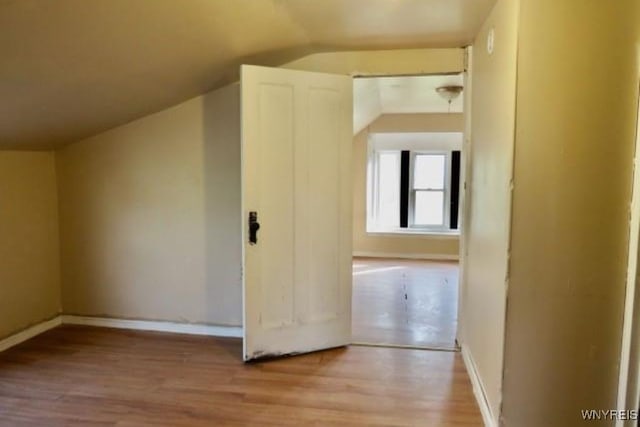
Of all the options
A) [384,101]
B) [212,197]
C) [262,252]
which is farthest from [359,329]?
[384,101]

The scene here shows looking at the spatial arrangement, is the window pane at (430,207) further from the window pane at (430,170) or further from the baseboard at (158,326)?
the baseboard at (158,326)

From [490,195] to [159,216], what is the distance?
7.88 feet

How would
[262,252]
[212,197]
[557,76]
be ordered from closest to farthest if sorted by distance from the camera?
[557,76], [262,252], [212,197]

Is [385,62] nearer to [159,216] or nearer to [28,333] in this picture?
[159,216]

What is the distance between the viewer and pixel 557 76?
1819 mm

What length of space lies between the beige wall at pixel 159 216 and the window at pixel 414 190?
3.69 meters

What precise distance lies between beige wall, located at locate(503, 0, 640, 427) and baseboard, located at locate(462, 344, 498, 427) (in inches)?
10.1

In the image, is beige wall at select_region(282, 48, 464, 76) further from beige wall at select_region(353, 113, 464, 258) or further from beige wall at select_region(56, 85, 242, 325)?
beige wall at select_region(353, 113, 464, 258)

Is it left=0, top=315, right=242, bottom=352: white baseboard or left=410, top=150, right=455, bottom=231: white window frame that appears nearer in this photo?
left=0, top=315, right=242, bottom=352: white baseboard

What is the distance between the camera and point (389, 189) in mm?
6938

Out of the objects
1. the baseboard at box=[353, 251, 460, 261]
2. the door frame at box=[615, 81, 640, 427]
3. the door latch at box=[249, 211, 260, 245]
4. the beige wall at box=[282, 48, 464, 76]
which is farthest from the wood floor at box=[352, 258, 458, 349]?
the beige wall at box=[282, 48, 464, 76]

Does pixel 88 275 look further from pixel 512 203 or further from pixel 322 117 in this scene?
pixel 512 203

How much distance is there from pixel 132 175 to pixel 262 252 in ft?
4.31

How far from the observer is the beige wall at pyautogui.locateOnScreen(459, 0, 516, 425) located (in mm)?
2041
